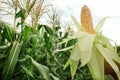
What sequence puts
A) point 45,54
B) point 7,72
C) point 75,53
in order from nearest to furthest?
point 75,53
point 7,72
point 45,54

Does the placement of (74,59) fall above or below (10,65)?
above

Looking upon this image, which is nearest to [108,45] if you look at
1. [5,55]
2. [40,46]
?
[5,55]

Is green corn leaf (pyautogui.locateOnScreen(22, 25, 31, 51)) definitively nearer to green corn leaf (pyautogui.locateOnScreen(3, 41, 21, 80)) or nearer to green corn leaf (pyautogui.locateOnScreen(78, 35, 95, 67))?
green corn leaf (pyautogui.locateOnScreen(3, 41, 21, 80))

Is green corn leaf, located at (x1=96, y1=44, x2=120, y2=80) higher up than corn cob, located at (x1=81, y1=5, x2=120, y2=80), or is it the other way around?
corn cob, located at (x1=81, y1=5, x2=120, y2=80)

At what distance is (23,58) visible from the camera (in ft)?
4.48

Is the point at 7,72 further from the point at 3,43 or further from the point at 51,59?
the point at 51,59

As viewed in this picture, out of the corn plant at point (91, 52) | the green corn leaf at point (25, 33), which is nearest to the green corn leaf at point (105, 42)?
the corn plant at point (91, 52)

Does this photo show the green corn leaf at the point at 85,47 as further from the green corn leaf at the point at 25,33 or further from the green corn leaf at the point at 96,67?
the green corn leaf at the point at 25,33

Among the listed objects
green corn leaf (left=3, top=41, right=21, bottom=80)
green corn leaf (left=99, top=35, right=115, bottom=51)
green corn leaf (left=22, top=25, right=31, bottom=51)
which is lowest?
green corn leaf (left=3, top=41, right=21, bottom=80)

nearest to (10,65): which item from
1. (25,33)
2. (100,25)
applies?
(25,33)

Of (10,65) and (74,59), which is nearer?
(74,59)

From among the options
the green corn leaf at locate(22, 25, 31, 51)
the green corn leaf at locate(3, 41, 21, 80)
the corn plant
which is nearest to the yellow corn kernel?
the corn plant

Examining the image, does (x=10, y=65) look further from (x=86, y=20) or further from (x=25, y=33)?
(x=86, y=20)

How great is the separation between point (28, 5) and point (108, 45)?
2.60 ft
